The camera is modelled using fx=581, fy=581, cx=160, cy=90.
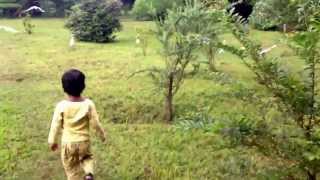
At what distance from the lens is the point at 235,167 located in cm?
546

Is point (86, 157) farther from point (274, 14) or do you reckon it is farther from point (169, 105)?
point (274, 14)

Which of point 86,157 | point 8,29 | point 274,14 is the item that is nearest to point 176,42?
point 274,14

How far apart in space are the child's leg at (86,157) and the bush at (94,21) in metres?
11.6

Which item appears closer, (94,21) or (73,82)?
(73,82)

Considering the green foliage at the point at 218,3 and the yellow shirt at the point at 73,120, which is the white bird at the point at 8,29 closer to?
the green foliage at the point at 218,3

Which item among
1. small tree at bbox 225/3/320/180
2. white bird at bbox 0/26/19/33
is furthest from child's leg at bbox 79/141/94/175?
white bird at bbox 0/26/19/33

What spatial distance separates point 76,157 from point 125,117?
10.7 feet

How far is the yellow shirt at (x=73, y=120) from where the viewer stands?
4113 mm

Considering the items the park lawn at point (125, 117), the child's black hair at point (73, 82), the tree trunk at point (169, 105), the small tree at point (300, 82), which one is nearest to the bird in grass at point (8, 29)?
the park lawn at point (125, 117)

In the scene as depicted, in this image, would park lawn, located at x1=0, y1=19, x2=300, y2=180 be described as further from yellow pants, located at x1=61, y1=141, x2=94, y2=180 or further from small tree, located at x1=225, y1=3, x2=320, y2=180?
yellow pants, located at x1=61, y1=141, x2=94, y2=180

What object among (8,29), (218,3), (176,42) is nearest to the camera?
(218,3)

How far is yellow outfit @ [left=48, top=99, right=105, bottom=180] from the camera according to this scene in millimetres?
4117

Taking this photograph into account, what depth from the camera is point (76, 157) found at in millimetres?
4223

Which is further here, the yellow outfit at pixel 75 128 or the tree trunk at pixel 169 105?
the tree trunk at pixel 169 105
